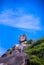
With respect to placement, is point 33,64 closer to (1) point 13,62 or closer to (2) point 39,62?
(2) point 39,62

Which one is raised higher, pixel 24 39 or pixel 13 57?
pixel 24 39

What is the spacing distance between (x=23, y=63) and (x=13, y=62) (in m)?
0.55

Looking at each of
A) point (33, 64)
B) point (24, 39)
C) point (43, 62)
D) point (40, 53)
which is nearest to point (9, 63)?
point (33, 64)

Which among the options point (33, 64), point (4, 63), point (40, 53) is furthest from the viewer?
point (40, 53)

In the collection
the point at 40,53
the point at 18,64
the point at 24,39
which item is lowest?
the point at 18,64

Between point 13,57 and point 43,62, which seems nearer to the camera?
point 13,57

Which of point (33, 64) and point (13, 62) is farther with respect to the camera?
point (33, 64)

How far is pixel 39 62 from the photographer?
16.4 metres

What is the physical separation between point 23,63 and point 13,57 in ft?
2.48

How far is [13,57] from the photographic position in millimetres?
14273

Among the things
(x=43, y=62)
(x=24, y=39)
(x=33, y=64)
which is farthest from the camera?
(x=24, y=39)

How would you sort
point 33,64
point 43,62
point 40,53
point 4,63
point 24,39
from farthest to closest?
point 24,39, point 40,53, point 43,62, point 33,64, point 4,63

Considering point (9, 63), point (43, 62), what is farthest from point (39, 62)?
point (9, 63)

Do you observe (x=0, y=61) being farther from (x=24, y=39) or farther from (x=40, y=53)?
(x=24, y=39)
